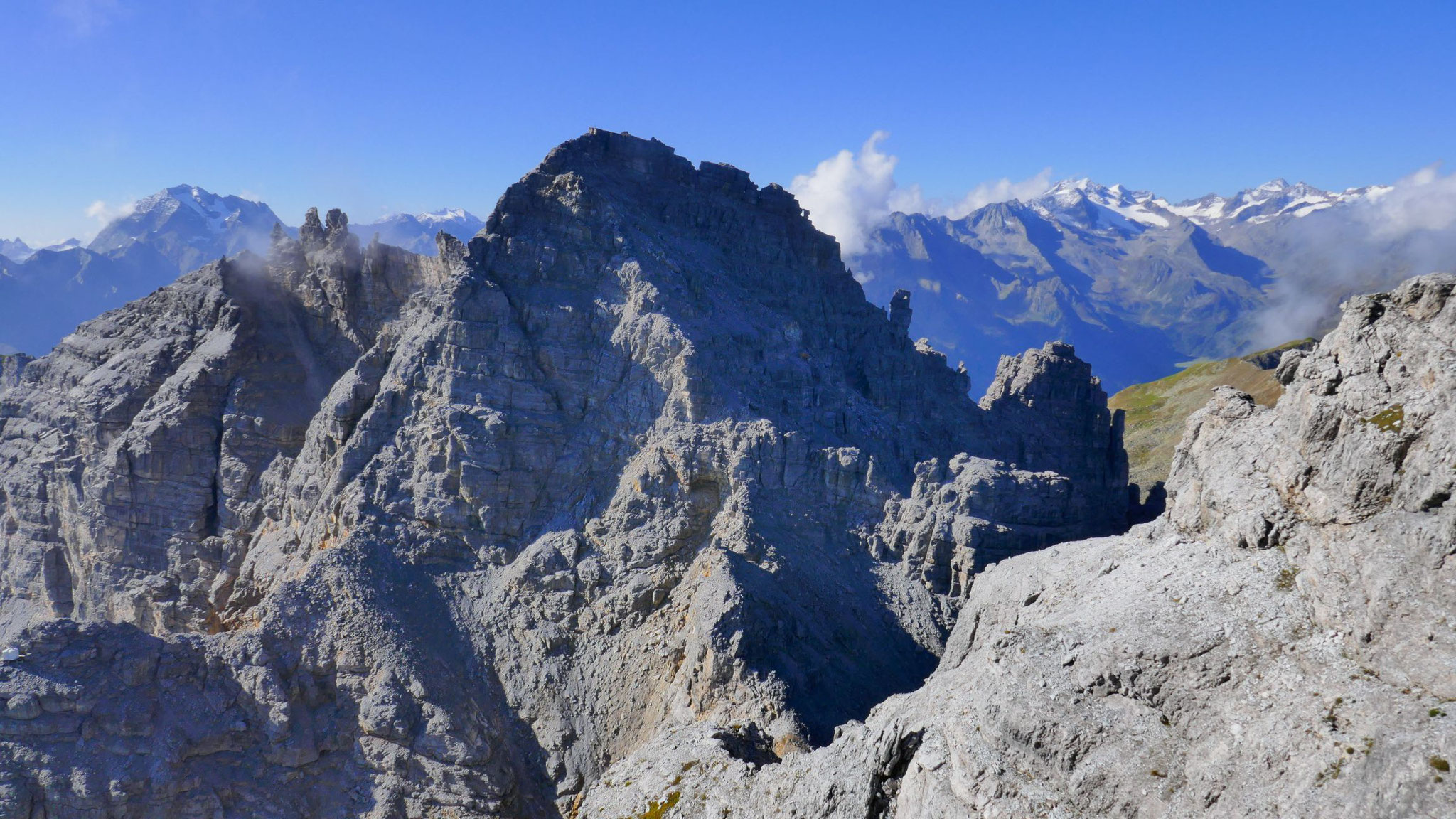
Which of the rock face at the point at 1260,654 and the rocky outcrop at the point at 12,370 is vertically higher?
the rocky outcrop at the point at 12,370

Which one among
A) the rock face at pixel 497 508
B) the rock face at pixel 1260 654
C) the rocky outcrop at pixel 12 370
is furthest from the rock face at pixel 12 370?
the rock face at pixel 1260 654

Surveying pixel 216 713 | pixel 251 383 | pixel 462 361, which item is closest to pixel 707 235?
pixel 462 361

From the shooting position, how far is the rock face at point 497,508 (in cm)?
5556

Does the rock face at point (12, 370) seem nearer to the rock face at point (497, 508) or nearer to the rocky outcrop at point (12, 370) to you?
the rocky outcrop at point (12, 370)

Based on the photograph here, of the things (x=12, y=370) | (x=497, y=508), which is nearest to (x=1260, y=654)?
(x=497, y=508)

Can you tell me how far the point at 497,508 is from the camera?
2756 inches

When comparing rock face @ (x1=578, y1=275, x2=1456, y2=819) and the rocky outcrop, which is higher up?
the rocky outcrop

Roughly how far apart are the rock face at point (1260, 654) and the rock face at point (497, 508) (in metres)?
19.5

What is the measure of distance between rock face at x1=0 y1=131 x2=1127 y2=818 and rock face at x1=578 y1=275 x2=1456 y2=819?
19.5 meters

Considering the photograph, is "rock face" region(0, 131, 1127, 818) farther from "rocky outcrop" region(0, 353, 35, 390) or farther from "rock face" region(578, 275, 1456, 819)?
"rock face" region(578, 275, 1456, 819)

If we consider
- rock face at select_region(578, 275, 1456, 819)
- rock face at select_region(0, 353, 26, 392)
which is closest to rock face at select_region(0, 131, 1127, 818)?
rock face at select_region(0, 353, 26, 392)

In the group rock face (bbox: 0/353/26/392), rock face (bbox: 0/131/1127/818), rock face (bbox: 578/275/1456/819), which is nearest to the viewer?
rock face (bbox: 578/275/1456/819)

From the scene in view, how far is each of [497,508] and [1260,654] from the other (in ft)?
173

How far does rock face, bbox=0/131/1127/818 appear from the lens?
55.6 metres
